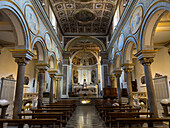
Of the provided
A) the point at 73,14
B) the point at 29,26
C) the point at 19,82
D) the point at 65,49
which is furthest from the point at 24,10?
the point at 65,49

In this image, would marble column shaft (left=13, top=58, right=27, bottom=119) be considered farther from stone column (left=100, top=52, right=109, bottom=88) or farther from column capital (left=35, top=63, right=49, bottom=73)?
stone column (left=100, top=52, right=109, bottom=88)

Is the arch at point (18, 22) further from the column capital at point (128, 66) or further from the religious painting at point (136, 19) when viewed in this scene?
the column capital at point (128, 66)

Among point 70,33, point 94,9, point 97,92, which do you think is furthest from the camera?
point 97,92

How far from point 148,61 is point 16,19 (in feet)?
23.9

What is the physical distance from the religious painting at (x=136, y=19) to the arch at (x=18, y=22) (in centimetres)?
648

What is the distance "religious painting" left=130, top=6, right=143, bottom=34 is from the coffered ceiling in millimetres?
5223

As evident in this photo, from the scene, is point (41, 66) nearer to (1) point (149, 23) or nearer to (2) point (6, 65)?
(2) point (6, 65)

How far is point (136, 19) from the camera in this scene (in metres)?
8.02

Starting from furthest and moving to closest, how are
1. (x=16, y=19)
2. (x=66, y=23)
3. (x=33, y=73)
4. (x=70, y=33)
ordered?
(x=70, y=33) → (x=33, y=73) → (x=66, y=23) → (x=16, y=19)

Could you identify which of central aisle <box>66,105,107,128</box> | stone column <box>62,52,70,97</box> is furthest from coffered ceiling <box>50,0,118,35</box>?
central aisle <box>66,105,107,128</box>

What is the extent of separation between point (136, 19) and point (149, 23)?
5.08 feet

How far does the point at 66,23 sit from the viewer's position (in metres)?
17.0

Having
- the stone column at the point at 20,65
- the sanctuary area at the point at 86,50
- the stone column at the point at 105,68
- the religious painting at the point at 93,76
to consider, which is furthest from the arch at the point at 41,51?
the religious painting at the point at 93,76

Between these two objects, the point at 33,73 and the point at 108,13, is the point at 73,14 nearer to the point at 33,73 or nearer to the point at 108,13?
the point at 108,13
